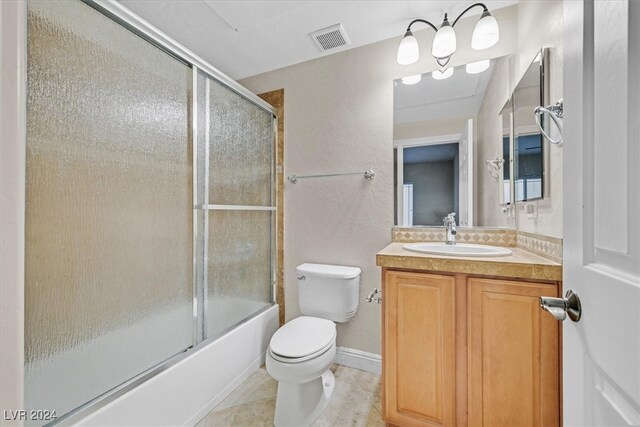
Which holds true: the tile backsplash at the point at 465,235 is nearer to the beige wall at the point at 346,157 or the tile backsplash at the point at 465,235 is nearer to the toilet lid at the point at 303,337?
the beige wall at the point at 346,157

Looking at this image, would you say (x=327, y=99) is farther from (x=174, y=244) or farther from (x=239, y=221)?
(x=174, y=244)

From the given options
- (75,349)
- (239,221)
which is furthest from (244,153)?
(75,349)

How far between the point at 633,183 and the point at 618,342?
23 cm

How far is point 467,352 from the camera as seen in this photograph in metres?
1.10

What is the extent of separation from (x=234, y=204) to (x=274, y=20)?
1.15m

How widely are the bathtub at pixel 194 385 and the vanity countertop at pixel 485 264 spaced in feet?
3.48

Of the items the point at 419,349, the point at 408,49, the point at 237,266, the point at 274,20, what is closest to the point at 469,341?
the point at 419,349

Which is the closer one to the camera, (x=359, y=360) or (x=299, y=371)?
(x=299, y=371)

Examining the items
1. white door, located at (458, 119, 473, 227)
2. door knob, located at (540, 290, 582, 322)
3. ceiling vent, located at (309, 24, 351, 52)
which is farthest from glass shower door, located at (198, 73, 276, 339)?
door knob, located at (540, 290, 582, 322)

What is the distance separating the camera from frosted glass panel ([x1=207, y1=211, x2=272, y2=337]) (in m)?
1.60

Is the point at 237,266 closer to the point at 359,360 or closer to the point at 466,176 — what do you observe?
the point at 359,360

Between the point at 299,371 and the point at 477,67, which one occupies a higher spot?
the point at 477,67

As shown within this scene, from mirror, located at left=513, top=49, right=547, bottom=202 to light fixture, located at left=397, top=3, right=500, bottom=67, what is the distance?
332 mm

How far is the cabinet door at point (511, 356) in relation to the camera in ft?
3.23
